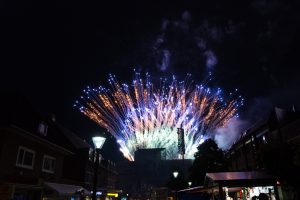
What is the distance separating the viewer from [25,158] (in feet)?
74.1

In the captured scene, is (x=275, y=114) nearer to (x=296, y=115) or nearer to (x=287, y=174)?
(x=296, y=115)

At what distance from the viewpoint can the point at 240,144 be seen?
42.8 m

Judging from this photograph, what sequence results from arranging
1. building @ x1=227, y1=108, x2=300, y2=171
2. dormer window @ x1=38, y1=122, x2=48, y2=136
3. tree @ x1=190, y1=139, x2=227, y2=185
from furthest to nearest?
1. tree @ x1=190, y1=139, x2=227, y2=185
2. building @ x1=227, y1=108, x2=300, y2=171
3. dormer window @ x1=38, y1=122, x2=48, y2=136

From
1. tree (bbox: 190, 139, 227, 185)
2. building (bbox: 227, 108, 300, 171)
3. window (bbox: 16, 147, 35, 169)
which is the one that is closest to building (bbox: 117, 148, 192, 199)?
building (bbox: 227, 108, 300, 171)

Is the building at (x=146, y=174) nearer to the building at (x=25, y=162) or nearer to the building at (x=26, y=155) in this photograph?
the building at (x=26, y=155)

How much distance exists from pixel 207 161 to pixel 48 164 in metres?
19.2

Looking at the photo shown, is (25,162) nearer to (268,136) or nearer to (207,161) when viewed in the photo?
(207,161)

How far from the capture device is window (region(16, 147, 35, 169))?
2183cm

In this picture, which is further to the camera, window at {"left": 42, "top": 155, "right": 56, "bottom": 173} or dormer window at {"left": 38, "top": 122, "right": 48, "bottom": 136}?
window at {"left": 42, "top": 155, "right": 56, "bottom": 173}

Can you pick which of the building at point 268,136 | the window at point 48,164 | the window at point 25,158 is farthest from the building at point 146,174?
the window at point 25,158

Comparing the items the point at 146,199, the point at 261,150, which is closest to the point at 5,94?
the point at 261,150

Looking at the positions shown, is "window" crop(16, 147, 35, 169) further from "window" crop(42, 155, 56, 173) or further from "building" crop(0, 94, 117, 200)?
"window" crop(42, 155, 56, 173)

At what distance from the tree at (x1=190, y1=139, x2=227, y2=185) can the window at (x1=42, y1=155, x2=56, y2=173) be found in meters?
17.9

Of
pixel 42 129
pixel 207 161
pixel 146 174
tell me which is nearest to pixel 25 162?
pixel 42 129
